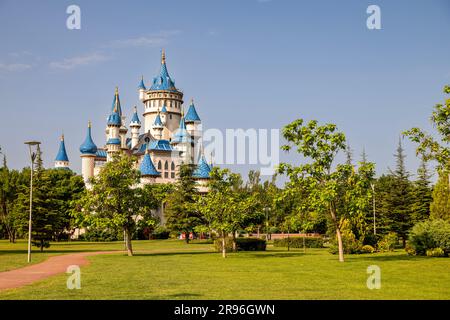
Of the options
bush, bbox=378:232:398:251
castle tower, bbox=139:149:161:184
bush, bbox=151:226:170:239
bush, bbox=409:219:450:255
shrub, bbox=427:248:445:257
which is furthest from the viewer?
castle tower, bbox=139:149:161:184

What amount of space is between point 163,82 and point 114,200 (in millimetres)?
68962

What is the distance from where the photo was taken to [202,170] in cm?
8269

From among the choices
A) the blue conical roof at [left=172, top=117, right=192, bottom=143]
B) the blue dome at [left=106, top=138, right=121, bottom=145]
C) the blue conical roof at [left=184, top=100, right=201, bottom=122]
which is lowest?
the blue dome at [left=106, top=138, right=121, bottom=145]

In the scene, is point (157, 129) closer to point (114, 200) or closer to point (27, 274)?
point (114, 200)

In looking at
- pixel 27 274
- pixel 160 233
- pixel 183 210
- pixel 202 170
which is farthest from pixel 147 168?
pixel 27 274

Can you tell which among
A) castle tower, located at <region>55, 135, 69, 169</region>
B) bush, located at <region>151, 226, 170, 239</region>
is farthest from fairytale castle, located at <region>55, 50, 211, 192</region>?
bush, located at <region>151, 226, 170, 239</region>

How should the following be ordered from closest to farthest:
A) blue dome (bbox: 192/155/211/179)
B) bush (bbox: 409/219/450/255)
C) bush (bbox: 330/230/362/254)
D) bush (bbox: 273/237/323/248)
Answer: bush (bbox: 409/219/450/255), bush (bbox: 330/230/362/254), bush (bbox: 273/237/323/248), blue dome (bbox: 192/155/211/179)

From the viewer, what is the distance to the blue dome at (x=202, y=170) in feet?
269

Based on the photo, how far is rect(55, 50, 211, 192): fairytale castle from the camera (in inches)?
3558

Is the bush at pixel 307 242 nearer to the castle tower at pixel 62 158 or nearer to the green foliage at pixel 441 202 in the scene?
the green foliage at pixel 441 202

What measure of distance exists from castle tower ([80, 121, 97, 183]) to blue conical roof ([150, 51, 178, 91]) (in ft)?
54.0

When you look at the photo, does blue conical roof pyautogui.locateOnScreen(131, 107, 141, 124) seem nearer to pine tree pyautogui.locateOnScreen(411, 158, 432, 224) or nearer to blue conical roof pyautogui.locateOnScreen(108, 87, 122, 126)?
blue conical roof pyautogui.locateOnScreen(108, 87, 122, 126)
